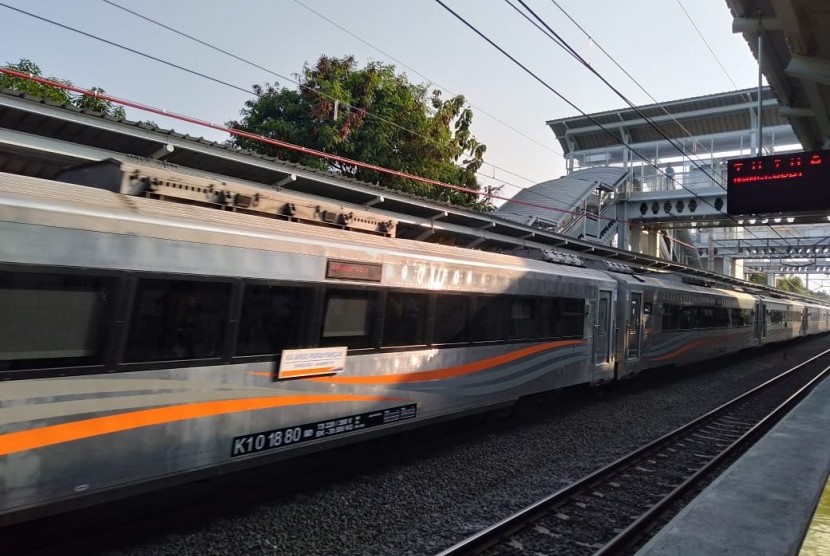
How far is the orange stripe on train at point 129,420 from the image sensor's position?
365 cm

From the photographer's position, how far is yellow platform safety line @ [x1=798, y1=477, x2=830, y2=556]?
4461mm

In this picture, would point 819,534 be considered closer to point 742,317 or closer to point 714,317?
point 714,317

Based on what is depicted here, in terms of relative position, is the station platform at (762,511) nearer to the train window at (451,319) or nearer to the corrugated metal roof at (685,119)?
the train window at (451,319)

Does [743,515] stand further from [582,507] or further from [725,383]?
[725,383]

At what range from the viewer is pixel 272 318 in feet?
17.6

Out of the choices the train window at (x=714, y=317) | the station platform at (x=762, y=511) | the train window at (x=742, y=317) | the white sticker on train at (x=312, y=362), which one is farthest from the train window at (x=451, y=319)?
the train window at (x=742, y=317)

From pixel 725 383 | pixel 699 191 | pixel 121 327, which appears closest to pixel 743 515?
pixel 121 327

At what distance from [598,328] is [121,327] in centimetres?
939

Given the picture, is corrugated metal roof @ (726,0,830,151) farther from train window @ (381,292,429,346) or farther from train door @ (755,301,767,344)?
train door @ (755,301,767,344)

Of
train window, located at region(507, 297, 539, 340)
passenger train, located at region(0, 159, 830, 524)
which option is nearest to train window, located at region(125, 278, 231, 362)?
passenger train, located at region(0, 159, 830, 524)

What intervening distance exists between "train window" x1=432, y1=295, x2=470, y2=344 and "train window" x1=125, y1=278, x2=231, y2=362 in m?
3.08

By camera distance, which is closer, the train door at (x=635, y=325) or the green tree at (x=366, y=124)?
the train door at (x=635, y=325)

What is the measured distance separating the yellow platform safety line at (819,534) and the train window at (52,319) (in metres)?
5.75

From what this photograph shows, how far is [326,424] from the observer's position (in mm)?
5770
